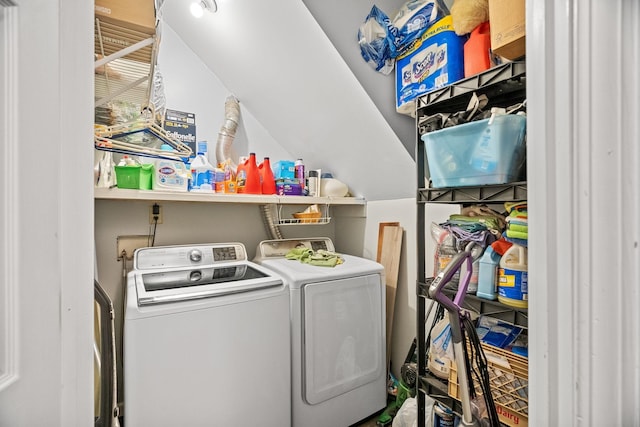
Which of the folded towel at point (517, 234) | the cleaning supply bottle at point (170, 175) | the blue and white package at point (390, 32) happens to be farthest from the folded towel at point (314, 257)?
the blue and white package at point (390, 32)

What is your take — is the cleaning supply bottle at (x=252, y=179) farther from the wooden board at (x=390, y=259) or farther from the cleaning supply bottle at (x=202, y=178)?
the wooden board at (x=390, y=259)

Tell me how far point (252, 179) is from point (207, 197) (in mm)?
366

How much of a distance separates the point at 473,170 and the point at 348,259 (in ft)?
3.88

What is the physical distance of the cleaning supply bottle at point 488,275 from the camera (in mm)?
1076

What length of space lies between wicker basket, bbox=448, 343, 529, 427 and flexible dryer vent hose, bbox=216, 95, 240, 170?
75.1 inches

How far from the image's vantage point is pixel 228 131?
2252mm

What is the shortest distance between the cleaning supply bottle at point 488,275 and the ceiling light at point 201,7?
1.99m

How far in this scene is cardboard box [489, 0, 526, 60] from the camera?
0.98 metres

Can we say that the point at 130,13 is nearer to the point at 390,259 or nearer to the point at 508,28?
the point at 508,28
